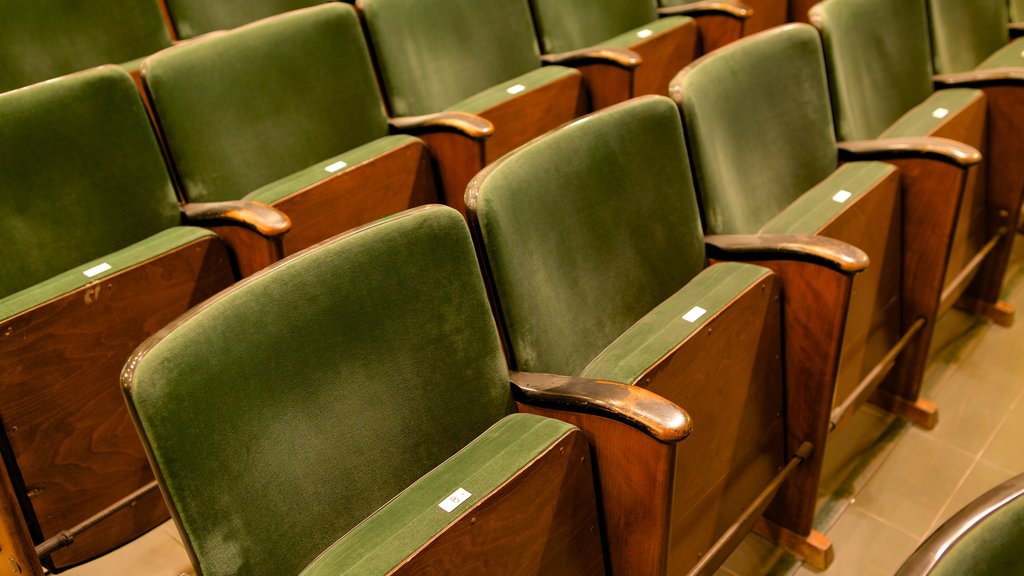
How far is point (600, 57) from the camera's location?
0.69 m

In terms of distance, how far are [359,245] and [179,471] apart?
102mm

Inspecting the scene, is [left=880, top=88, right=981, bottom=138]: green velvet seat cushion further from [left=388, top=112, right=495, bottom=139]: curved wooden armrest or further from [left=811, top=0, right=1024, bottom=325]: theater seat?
[left=388, top=112, right=495, bottom=139]: curved wooden armrest

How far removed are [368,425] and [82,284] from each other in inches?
7.5

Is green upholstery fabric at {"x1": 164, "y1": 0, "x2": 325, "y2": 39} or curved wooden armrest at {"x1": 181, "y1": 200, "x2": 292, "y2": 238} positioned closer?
curved wooden armrest at {"x1": 181, "y1": 200, "x2": 292, "y2": 238}

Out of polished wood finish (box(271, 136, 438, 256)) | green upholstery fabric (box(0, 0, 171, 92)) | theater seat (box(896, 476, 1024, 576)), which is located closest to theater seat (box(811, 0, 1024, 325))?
polished wood finish (box(271, 136, 438, 256))

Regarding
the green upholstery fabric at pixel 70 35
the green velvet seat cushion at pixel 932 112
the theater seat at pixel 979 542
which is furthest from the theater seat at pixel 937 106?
the green upholstery fabric at pixel 70 35

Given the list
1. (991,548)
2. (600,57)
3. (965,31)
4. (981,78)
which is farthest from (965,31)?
(991,548)

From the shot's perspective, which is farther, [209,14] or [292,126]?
[209,14]

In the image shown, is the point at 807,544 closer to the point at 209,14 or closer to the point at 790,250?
the point at 790,250

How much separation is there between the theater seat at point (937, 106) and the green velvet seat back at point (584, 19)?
24 centimetres

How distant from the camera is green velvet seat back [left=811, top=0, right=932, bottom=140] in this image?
579mm

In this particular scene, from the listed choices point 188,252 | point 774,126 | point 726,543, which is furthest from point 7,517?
point 774,126

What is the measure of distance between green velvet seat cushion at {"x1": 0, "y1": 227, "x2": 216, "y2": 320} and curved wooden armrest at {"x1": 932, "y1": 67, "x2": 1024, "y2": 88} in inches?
22.3

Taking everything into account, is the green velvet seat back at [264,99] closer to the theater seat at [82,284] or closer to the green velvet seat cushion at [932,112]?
the theater seat at [82,284]
